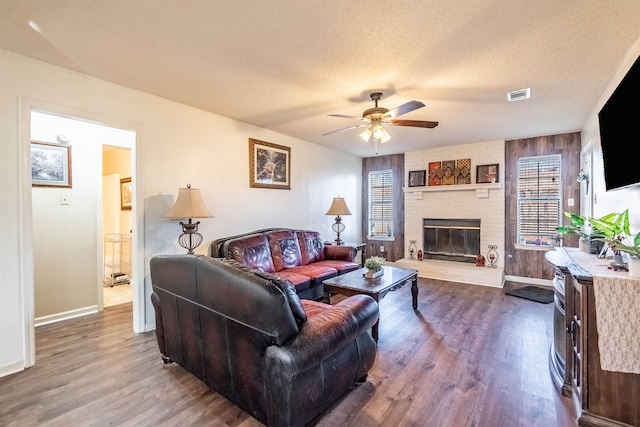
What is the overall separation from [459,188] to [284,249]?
3.52 m

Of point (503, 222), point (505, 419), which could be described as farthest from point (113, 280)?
point (503, 222)

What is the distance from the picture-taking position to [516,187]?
5.04m

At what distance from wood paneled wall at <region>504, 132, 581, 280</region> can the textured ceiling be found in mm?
1417

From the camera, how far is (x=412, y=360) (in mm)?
Answer: 2451

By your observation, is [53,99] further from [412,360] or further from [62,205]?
[412,360]

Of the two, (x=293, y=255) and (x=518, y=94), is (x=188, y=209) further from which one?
(x=518, y=94)

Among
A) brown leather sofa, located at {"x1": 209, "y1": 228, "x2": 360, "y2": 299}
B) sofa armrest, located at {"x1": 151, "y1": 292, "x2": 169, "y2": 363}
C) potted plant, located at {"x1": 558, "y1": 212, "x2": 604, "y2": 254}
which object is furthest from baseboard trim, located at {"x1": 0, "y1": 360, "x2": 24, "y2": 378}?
potted plant, located at {"x1": 558, "y1": 212, "x2": 604, "y2": 254}

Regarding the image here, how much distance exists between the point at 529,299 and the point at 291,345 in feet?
13.0

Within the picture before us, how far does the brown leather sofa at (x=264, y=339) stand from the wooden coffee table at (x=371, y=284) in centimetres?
80

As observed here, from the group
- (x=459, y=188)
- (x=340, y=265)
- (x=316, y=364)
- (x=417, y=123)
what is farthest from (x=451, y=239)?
(x=316, y=364)

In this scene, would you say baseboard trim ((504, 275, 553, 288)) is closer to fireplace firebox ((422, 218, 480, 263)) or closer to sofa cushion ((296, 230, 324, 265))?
fireplace firebox ((422, 218, 480, 263))

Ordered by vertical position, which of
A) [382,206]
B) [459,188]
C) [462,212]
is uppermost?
[459,188]

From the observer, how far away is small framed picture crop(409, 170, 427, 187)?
5.89m

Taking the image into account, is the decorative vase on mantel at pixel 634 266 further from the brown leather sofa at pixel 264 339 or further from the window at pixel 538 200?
the window at pixel 538 200
